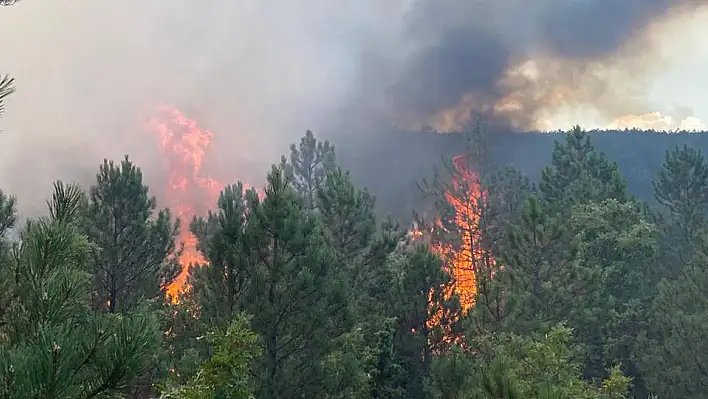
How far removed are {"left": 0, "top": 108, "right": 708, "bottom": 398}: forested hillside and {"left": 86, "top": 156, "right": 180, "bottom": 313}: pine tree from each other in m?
0.04

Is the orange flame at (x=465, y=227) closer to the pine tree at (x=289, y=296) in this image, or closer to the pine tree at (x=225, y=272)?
the pine tree at (x=289, y=296)

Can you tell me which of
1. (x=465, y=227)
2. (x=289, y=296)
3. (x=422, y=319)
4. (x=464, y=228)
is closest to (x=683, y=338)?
(x=422, y=319)

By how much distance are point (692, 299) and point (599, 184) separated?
13967 mm

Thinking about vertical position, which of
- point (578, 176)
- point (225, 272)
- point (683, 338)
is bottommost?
point (683, 338)

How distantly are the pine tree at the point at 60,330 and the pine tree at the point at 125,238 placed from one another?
12.0 meters

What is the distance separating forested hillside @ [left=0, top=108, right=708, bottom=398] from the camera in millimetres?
2568

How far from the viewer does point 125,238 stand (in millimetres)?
14391

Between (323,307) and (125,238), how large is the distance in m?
6.89

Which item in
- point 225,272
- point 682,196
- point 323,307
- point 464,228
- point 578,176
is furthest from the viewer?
point 464,228

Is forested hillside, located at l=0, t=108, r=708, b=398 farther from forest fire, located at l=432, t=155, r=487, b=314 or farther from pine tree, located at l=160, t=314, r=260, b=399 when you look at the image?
forest fire, located at l=432, t=155, r=487, b=314

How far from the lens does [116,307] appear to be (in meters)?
14.0

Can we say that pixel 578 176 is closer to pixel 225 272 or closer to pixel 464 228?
pixel 464 228

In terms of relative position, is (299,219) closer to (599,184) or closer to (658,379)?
(658,379)

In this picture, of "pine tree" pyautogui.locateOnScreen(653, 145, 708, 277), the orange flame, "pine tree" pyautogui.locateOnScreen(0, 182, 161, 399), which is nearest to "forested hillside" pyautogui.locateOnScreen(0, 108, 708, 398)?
"pine tree" pyautogui.locateOnScreen(0, 182, 161, 399)
